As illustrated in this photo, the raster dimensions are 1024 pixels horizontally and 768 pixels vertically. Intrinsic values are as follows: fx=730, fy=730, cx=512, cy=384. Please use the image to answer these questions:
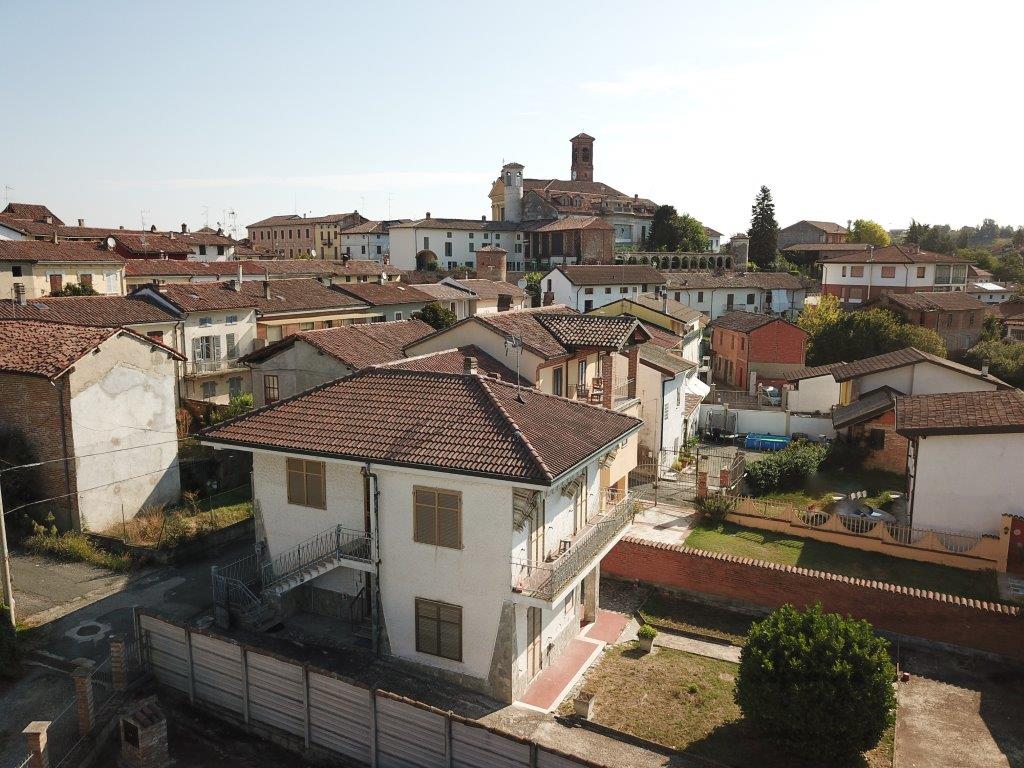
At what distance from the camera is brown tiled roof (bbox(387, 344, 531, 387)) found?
2117cm

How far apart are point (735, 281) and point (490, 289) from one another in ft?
83.1

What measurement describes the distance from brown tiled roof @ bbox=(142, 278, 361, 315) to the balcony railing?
89.4ft

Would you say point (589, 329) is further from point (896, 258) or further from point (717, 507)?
point (896, 258)

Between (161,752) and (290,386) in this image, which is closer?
(161,752)

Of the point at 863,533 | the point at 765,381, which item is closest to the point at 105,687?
the point at 863,533

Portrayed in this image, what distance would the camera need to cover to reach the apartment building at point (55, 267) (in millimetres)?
40688

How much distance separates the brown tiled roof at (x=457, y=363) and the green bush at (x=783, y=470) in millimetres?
11791

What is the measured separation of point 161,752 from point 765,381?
136 feet

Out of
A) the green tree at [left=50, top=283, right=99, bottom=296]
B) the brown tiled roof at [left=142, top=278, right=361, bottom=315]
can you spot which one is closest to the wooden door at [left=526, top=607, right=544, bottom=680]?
the brown tiled roof at [left=142, top=278, right=361, bottom=315]

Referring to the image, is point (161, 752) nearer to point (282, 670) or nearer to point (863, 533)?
point (282, 670)

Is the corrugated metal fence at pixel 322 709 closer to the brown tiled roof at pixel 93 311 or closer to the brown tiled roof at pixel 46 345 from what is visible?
the brown tiled roof at pixel 46 345

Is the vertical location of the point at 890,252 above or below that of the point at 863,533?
above

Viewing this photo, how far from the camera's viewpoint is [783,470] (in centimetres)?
2916

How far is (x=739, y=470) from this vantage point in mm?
29891
